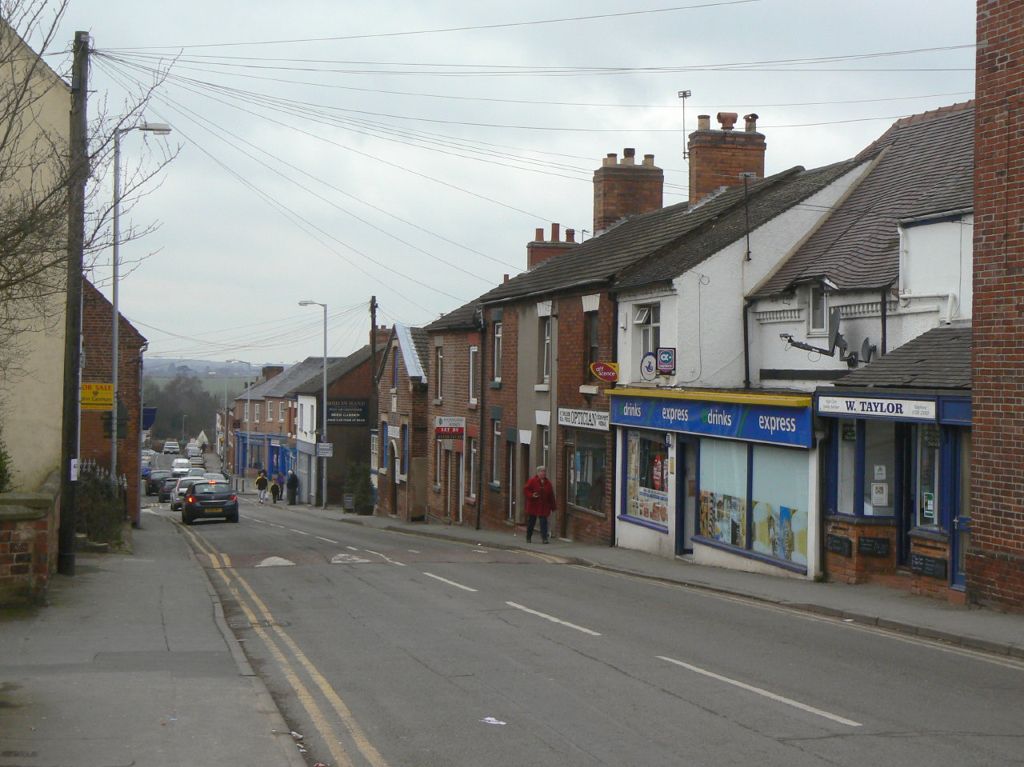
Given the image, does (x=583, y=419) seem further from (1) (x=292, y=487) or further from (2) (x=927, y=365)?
(1) (x=292, y=487)

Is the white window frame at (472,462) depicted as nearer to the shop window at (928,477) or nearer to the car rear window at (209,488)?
the car rear window at (209,488)

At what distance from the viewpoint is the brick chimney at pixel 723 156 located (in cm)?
2870

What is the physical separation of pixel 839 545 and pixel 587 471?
1108 centimetres

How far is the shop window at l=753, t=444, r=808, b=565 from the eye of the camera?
1930 cm

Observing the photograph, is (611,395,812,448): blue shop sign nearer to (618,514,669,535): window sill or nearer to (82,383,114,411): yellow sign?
(618,514,669,535): window sill

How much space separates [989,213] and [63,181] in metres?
11.3

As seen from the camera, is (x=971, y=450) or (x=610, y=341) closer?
(x=971, y=450)

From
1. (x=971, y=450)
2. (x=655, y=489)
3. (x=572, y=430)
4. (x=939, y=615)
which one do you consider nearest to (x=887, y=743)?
(x=939, y=615)

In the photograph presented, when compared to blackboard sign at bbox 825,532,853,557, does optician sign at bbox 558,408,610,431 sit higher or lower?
higher

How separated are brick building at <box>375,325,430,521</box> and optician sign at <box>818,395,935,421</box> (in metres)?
27.2

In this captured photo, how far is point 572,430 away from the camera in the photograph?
97.3 feet

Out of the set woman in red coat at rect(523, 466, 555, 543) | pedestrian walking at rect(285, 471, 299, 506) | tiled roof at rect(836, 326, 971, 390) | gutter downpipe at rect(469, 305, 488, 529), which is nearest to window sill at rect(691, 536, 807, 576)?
tiled roof at rect(836, 326, 971, 390)

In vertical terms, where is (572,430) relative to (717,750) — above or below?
above

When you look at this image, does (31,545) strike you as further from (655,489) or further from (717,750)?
(655,489)
